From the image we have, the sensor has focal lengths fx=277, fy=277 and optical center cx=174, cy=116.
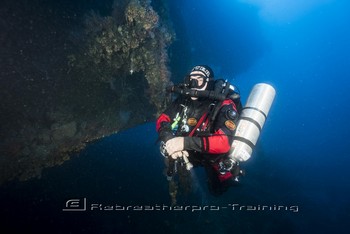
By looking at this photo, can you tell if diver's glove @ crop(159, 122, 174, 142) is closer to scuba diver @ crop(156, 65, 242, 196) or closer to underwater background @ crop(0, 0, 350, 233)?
scuba diver @ crop(156, 65, 242, 196)

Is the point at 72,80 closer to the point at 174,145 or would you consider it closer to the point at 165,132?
the point at 165,132

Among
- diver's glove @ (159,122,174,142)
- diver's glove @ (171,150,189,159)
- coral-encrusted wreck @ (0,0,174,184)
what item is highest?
coral-encrusted wreck @ (0,0,174,184)

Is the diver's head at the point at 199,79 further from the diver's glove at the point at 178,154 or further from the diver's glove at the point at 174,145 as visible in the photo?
the diver's glove at the point at 178,154

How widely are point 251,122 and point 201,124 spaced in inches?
31.8

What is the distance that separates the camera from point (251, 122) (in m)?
4.24

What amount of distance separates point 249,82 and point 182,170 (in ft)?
275

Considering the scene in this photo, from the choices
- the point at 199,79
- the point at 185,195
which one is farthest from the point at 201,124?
the point at 185,195

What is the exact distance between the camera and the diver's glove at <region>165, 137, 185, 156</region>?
3.92 meters

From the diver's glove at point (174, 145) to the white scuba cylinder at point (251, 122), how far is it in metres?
0.79

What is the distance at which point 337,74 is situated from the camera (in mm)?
112375

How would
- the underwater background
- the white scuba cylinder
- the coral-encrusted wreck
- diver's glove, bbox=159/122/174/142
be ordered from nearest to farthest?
the white scuba cylinder
diver's glove, bbox=159/122/174/142
the coral-encrusted wreck
the underwater background

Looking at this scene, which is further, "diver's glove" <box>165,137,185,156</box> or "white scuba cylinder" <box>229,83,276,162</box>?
"white scuba cylinder" <box>229,83,276,162</box>

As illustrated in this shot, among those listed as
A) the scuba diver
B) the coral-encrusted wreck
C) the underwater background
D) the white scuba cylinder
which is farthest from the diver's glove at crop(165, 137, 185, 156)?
the coral-encrusted wreck

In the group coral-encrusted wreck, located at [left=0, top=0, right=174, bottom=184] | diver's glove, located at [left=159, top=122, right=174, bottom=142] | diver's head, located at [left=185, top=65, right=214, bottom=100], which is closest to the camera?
diver's glove, located at [left=159, top=122, right=174, bottom=142]
